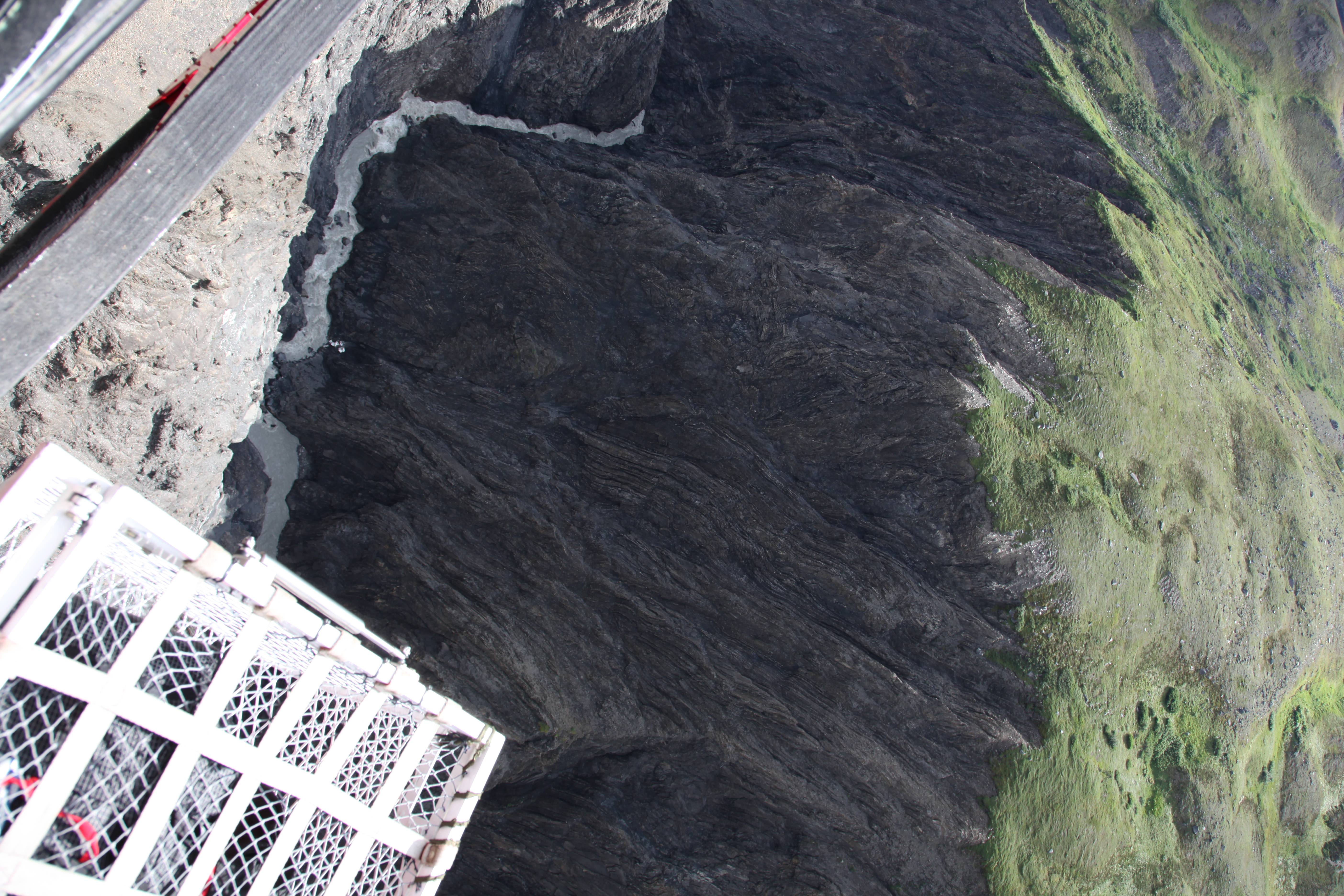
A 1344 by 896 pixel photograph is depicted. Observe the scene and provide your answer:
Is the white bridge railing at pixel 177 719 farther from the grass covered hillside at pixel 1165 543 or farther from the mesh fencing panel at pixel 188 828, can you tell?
the grass covered hillside at pixel 1165 543

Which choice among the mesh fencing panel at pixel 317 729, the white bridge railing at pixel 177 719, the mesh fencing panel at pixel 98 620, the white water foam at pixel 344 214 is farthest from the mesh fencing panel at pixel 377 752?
the white water foam at pixel 344 214

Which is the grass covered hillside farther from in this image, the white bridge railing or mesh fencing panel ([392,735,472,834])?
the white bridge railing

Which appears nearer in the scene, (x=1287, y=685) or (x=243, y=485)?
(x=243, y=485)

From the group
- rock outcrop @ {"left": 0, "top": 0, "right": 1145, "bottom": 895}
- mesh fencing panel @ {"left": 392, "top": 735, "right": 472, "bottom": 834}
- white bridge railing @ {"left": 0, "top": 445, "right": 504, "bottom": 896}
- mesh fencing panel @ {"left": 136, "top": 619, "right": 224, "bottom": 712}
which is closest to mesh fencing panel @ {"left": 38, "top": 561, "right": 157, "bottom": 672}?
white bridge railing @ {"left": 0, "top": 445, "right": 504, "bottom": 896}

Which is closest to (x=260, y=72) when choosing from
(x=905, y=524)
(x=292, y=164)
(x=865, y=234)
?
(x=292, y=164)

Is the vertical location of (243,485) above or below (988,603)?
below

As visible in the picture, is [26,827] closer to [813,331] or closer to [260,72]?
[260,72]
